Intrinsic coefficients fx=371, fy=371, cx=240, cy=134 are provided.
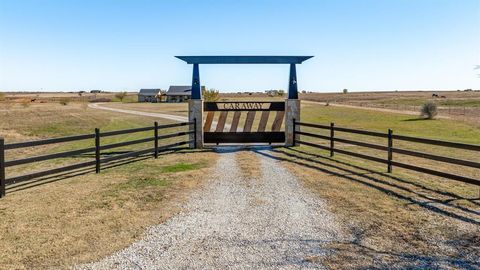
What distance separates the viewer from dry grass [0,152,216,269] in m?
5.54

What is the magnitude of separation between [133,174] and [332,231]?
22.3 feet

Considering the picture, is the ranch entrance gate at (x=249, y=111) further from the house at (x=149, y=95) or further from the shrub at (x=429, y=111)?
the house at (x=149, y=95)

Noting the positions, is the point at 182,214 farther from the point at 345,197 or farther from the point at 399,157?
the point at 399,157

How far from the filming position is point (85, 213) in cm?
735

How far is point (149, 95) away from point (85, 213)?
350ft

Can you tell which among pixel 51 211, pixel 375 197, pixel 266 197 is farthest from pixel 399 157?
pixel 51 211

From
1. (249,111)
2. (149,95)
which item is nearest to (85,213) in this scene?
(249,111)

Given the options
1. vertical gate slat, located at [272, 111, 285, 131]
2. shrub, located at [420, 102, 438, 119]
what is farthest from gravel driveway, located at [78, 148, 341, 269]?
shrub, located at [420, 102, 438, 119]

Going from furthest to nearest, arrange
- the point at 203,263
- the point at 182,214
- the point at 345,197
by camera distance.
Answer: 1. the point at 345,197
2. the point at 182,214
3. the point at 203,263

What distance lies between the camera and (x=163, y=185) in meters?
9.76

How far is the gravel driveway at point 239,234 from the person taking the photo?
5.25 m

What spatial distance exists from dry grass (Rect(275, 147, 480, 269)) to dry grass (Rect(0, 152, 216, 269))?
3400 mm

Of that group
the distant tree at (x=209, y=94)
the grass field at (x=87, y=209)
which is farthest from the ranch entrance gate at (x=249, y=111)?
the distant tree at (x=209, y=94)

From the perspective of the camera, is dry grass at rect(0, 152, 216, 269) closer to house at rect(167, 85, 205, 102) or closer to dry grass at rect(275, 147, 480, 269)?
dry grass at rect(275, 147, 480, 269)
